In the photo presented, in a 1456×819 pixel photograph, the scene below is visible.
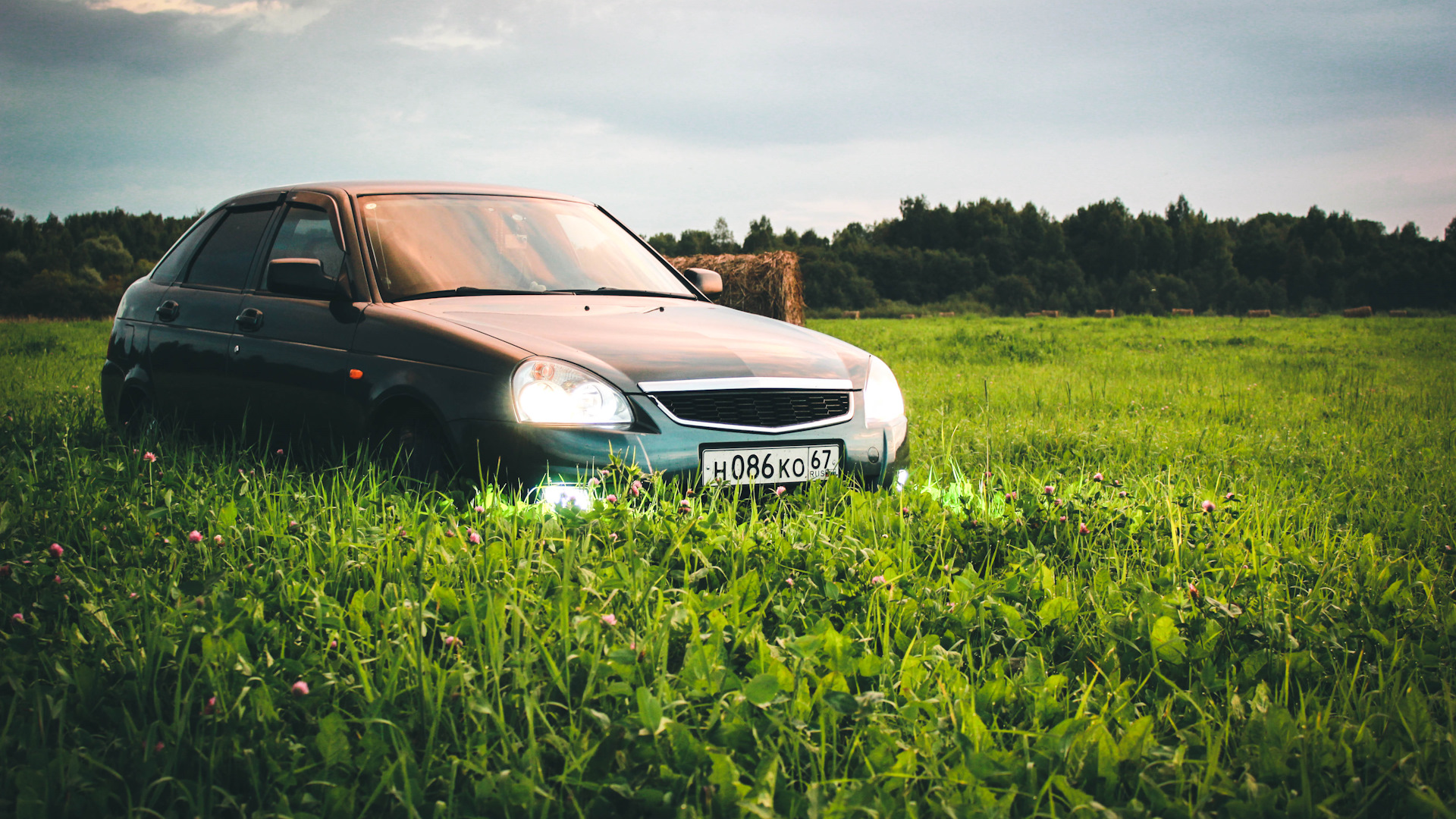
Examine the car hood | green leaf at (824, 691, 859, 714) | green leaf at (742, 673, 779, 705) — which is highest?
the car hood

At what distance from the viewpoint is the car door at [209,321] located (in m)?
4.50

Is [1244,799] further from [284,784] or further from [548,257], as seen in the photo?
[548,257]

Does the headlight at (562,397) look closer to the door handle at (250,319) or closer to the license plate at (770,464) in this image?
the license plate at (770,464)

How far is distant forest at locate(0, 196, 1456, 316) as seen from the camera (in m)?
76.4

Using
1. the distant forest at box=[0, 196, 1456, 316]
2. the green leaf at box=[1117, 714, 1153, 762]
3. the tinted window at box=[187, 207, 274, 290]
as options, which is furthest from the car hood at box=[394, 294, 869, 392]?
the distant forest at box=[0, 196, 1456, 316]

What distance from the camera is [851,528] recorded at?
3357 millimetres

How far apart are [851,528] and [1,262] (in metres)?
62.3

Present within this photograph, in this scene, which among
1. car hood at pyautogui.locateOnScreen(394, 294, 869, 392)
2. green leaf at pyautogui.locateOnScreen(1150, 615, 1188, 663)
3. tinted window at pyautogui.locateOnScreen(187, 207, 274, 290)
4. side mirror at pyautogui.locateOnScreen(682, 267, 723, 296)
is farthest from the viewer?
side mirror at pyautogui.locateOnScreen(682, 267, 723, 296)

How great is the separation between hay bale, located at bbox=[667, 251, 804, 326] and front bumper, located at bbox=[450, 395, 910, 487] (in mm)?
15279

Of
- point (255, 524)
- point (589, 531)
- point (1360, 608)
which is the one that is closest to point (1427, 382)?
point (1360, 608)

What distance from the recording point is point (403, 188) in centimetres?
446

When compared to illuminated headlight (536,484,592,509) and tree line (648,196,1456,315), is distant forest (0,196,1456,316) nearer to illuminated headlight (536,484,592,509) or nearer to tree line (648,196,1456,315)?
tree line (648,196,1456,315)

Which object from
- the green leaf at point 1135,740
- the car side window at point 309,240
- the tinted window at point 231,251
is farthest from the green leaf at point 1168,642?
the tinted window at point 231,251

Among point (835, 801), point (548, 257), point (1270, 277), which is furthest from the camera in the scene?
point (1270, 277)
